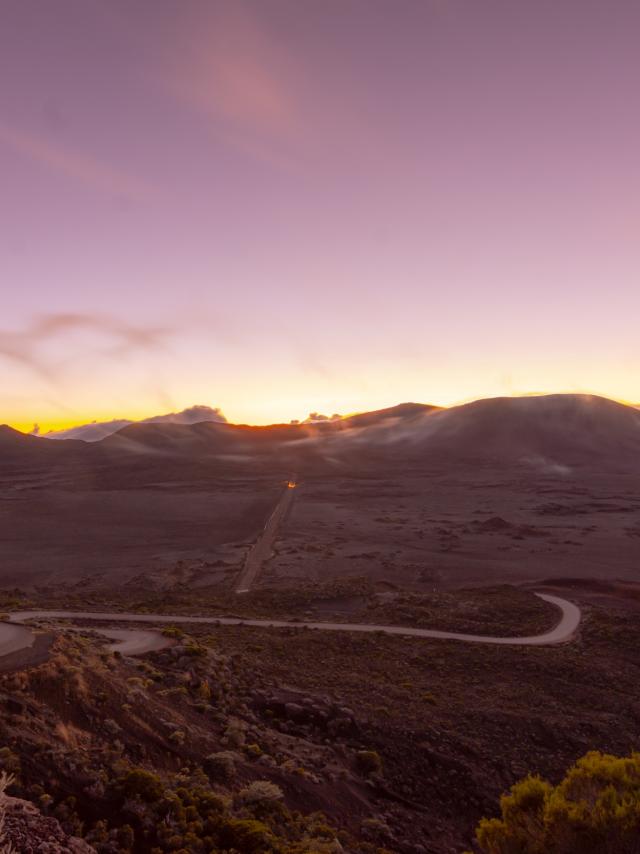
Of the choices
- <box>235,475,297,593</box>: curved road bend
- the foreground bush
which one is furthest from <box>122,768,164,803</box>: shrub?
<box>235,475,297,593</box>: curved road bend

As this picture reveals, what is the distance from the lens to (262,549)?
71562 mm

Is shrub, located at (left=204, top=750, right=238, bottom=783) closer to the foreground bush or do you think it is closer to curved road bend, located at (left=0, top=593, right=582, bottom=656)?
the foreground bush

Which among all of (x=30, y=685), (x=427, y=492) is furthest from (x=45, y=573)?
(x=427, y=492)

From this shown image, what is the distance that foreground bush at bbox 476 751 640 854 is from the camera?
11.8 metres

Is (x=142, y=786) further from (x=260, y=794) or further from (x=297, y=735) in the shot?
(x=297, y=735)

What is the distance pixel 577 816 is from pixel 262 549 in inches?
2420

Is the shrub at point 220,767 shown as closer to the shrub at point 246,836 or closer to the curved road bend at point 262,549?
the shrub at point 246,836

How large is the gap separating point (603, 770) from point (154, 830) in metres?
10.8

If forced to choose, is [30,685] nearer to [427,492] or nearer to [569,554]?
[569,554]

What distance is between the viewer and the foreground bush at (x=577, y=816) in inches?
463

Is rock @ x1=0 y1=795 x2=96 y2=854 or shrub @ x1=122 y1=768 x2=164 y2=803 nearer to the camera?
rock @ x1=0 y1=795 x2=96 y2=854

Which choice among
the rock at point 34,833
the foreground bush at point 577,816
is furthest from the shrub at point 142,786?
the foreground bush at point 577,816

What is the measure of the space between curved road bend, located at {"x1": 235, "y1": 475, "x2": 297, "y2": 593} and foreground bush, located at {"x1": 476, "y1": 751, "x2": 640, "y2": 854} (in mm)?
38007

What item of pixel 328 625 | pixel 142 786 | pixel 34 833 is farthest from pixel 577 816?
pixel 328 625
